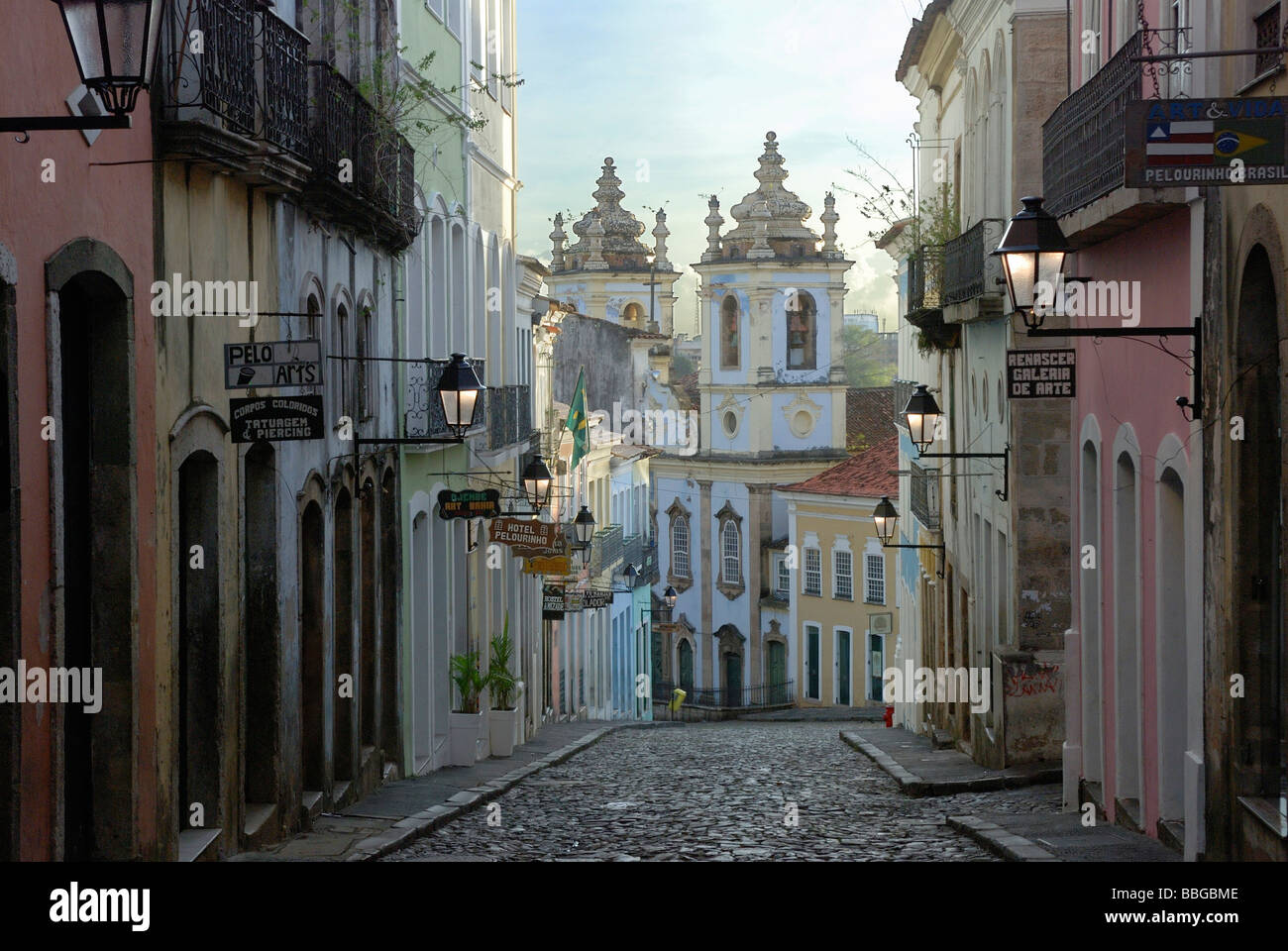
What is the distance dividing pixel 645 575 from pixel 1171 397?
1497 inches

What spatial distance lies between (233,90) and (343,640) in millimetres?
5876

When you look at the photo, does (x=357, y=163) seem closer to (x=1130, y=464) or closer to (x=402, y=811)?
(x=402, y=811)

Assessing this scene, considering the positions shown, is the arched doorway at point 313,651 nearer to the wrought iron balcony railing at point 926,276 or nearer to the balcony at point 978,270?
the balcony at point 978,270

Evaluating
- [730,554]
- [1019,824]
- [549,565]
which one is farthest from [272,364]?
[730,554]

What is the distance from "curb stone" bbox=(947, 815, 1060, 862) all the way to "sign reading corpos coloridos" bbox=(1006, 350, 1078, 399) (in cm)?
298

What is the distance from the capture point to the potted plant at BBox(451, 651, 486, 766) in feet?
62.3

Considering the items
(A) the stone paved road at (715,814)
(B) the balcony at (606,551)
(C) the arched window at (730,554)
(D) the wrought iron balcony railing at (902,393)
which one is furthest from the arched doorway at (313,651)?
(C) the arched window at (730,554)

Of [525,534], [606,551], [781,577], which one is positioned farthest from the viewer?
[781,577]

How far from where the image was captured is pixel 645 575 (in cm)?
4825

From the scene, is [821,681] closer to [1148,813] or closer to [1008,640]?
[1008,640]

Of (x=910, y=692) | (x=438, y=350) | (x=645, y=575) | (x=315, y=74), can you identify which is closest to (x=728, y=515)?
(x=645, y=575)

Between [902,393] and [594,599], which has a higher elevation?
[902,393]

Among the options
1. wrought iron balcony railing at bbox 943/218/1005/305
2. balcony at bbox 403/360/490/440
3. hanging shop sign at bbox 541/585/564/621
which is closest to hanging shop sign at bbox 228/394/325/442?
balcony at bbox 403/360/490/440

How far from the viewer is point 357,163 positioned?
13930 mm
